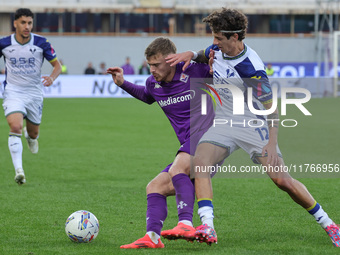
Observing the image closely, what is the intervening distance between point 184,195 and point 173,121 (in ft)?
2.47

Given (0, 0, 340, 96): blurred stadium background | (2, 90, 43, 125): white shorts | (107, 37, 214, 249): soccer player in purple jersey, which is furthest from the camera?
(0, 0, 340, 96): blurred stadium background

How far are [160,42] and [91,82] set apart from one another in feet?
85.1

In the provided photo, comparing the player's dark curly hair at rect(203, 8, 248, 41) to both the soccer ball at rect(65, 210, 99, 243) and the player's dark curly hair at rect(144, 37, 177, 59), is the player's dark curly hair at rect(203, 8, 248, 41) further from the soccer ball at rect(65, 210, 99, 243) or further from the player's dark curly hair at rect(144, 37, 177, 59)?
the soccer ball at rect(65, 210, 99, 243)

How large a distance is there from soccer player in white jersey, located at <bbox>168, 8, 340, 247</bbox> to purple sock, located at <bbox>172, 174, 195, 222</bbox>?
81 millimetres

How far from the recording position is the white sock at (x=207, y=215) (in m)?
5.31

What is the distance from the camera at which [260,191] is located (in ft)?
29.9

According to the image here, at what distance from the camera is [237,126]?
5.68 metres

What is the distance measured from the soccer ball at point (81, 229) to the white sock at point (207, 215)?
109cm

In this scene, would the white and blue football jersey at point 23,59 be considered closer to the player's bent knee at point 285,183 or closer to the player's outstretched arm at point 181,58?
the player's outstretched arm at point 181,58

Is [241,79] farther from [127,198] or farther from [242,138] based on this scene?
[127,198]

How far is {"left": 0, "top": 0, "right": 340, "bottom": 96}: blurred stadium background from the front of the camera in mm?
43719

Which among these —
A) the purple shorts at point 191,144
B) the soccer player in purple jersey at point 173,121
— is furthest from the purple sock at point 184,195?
the purple shorts at point 191,144

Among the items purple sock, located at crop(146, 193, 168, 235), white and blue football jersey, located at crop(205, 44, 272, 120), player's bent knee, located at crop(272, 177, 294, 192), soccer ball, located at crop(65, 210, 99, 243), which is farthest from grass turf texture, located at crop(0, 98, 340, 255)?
white and blue football jersey, located at crop(205, 44, 272, 120)

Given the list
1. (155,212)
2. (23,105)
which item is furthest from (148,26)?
(155,212)
